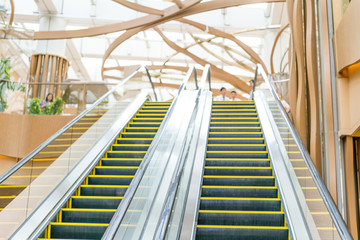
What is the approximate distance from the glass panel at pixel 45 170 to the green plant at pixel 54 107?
15.3ft

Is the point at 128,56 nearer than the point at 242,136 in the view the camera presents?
No

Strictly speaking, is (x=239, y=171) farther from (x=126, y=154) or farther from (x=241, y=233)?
(x=126, y=154)

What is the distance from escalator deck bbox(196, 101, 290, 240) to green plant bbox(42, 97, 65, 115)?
18.3 ft

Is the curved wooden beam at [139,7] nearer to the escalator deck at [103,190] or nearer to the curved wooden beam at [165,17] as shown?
the curved wooden beam at [165,17]

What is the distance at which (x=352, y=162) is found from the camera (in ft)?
24.0

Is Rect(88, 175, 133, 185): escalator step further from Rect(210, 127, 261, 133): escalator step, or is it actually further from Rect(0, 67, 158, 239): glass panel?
Rect(210, 127, 261, 133): escalator step

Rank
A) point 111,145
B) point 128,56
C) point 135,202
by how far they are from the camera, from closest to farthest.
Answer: point 135,202 < point 111,145 < point 128,56

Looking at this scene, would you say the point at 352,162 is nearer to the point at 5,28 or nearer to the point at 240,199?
the point at 240,199

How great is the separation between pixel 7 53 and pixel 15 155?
9.13ft

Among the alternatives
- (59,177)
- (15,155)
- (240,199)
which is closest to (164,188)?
(240,199)

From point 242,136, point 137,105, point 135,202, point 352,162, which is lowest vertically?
point 135,202

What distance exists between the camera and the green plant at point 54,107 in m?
12.6

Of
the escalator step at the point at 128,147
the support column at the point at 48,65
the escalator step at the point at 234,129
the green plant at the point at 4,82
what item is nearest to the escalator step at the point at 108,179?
the escalator step at the point at 128,147

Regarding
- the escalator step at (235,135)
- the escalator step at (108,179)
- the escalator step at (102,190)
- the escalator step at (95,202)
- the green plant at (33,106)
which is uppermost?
the green plant at (33,106)
